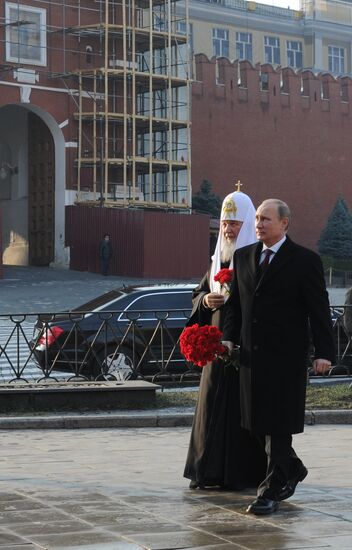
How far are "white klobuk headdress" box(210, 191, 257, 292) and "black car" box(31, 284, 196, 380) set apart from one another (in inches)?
283

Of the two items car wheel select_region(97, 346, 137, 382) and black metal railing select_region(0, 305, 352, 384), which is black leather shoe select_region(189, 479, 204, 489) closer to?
black metal railing select_region(0, 305, 352, 384)

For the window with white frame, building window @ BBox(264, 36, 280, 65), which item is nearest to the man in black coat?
the window with white frame

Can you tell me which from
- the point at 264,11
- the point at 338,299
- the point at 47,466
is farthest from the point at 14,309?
the point at 264,11

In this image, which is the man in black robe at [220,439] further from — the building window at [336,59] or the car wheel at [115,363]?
the building window at [336,59]

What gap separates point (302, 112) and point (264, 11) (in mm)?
16406

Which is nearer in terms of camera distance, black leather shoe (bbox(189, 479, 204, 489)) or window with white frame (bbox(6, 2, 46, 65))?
black leather shoe (bbox(189, 479, 204, 489))

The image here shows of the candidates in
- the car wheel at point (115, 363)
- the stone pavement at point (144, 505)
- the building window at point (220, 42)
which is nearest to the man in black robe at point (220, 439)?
the stone pavement at point (144, 505)

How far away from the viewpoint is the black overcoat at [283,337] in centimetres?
723

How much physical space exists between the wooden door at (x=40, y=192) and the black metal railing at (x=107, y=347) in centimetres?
3309

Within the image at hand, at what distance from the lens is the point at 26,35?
47.4m

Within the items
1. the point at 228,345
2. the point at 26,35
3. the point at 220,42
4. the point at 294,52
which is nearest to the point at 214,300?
the point at 228,345

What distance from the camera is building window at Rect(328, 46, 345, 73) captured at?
7812 centimetres

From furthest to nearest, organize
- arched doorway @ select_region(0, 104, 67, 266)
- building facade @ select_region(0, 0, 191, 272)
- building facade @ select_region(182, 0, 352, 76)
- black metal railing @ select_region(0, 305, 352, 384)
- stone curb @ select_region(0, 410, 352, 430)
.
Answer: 1. building facade @ select_region(182, 0, 352, 76)
2. arched doorway @ select_region(0, 104, 67, 266)
3. building facade @ select_region(0, 0, 191, 272)
4. black metal railing @ select_region(0, 305, 352, 384)
5. stone curb @ select_region(0, 410, 352, 430)

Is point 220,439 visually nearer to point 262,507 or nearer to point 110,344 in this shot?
point 262,507
